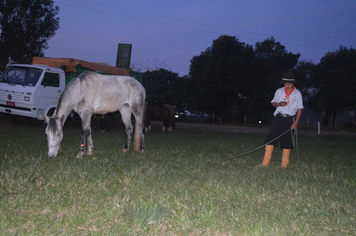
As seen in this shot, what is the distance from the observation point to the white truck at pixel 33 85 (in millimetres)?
16141

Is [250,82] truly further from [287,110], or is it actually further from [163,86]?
[287,110]

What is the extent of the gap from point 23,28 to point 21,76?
11.7m

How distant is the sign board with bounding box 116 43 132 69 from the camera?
2212 cm

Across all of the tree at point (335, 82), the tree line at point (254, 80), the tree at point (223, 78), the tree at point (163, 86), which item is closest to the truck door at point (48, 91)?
the tree at point (163, 86)

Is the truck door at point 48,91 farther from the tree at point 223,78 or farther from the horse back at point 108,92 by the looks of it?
the tree at point 223,78

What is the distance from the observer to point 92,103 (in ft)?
29.7

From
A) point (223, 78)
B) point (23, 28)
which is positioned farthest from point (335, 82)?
point (23, 28)

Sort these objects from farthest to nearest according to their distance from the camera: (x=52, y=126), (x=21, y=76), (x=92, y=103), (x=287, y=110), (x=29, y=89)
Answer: (x=21, y=76)
(x=29, y=89)
(x=92, y=103)
(x=52, y=126)
(x=287, y=110)

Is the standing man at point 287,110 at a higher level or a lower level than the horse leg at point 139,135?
higher

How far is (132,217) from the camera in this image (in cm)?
405

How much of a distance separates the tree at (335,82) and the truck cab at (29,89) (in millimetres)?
32041

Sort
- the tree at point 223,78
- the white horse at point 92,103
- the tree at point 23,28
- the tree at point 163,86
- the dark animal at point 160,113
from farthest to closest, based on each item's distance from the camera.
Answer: the tree at point 223,78 → the tree at point 163,86 → the tree at point 23,28 → the dark animal at point 160,113 → the white horse at point 92,103

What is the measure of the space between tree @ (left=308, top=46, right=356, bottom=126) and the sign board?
2630 centimetres

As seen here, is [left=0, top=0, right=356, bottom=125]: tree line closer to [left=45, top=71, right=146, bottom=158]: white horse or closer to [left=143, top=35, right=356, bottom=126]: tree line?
[left=143, top=35, right=356, bottom=126]: tree line
